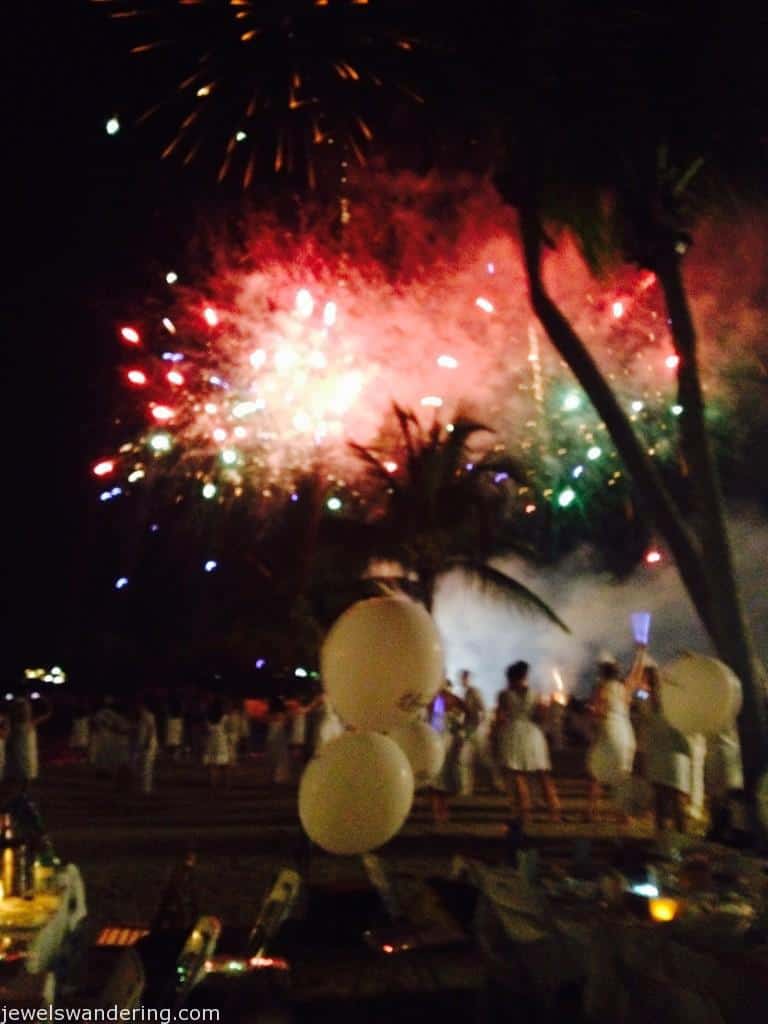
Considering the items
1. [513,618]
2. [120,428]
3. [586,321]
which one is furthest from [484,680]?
[586,321]

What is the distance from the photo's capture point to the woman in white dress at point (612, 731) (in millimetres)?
10055

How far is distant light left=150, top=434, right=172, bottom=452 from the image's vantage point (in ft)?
62.8

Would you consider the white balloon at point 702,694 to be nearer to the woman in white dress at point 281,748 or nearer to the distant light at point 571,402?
the distant light at point 571,402

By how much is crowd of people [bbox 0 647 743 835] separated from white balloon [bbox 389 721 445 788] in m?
1.83

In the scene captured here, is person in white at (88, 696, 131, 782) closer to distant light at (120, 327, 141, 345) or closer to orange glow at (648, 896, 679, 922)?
distant light at (120, 327, 141, 345)

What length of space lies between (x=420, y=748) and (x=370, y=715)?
1612 millimetres

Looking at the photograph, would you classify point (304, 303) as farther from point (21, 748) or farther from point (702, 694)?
point (702, 694)

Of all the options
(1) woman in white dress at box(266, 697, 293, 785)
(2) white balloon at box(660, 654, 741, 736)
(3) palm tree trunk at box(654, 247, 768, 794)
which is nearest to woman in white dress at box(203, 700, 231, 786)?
(1) woman in white dress at box(266, 697, 293, 785)

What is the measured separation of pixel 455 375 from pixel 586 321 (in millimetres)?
3823

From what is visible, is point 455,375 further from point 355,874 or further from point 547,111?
point 355,874

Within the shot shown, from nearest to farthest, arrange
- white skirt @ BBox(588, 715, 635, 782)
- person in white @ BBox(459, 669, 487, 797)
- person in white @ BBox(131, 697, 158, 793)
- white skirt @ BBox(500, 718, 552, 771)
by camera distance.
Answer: white skirt @ BBox(588, 715, 635, 782), white skirt @ BBox(500, 718, 552, 771), person in white @ BBox(459, 669, 487, 797), person in white @ BBox(131, 697, 158, 793)

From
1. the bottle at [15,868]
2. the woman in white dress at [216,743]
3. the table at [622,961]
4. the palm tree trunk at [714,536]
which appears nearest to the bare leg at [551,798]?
the palm tree trunk at [714,536]

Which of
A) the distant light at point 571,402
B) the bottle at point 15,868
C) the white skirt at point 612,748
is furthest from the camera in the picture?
the distant light at point 571,402

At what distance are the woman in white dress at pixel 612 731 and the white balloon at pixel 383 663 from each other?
4.60m
